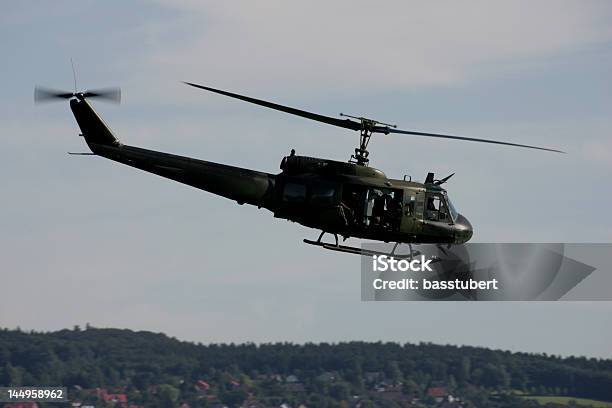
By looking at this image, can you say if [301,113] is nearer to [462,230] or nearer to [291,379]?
[462,230]

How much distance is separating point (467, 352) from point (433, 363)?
11.9 feet

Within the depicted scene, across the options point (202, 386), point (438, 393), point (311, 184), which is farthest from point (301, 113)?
point (438, 393)

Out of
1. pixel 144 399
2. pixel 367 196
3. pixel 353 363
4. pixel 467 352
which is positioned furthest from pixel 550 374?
pixel 367 196

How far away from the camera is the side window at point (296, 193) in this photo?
4741cm

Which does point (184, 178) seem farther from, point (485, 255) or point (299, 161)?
point (485, 255)

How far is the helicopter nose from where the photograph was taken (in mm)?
50094

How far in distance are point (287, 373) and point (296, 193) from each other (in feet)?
A: 304

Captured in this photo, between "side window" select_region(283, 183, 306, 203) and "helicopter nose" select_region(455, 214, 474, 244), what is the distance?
6.06m

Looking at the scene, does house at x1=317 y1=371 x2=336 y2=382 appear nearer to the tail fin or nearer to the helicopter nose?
the helicopter nose

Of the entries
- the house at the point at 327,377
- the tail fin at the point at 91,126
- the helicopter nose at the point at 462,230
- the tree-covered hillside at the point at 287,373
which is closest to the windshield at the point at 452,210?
the helicopter nose at the point at 462,230

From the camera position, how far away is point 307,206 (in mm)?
47500

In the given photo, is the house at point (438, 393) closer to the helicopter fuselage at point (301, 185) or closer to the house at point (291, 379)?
the house at point (291, 379)

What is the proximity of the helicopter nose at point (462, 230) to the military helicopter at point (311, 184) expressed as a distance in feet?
7.18

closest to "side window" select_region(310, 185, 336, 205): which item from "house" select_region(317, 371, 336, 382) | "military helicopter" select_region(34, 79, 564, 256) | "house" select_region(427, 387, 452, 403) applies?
"military helicopter" select_region(34, 79, 564, 256)
